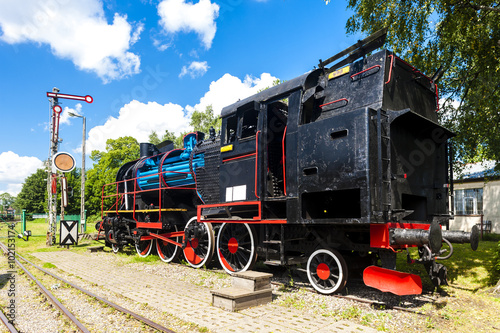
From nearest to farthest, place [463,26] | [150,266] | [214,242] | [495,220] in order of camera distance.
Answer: [463,26]
[214,242]
[150,266]
[495,220]

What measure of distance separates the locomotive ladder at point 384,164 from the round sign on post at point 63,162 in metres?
13.5

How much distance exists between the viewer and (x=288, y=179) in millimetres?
6188

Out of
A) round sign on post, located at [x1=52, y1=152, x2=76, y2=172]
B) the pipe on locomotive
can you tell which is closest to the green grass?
the pipe on locomotive

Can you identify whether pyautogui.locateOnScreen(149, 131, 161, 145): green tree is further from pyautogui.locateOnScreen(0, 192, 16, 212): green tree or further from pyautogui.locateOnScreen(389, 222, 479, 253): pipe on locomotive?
pyautogui.locateOnScreen(389, 222, 479, 253): pipe on locomotive

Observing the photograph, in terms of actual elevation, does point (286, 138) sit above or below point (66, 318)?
above

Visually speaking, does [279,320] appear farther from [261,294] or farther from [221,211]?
[221,211]

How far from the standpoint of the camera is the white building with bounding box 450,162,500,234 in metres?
18.2

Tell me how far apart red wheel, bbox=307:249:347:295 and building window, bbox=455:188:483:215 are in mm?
17101

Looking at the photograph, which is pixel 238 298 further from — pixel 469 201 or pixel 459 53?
pixel 469 201

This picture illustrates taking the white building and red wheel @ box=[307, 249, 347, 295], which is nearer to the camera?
red wheel @ box=[307, 249, 347, 295]

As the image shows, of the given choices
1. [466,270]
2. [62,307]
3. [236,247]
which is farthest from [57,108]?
[466,270]

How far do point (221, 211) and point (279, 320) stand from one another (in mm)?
3461

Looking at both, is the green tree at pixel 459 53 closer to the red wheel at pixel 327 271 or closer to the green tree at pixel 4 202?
the red wheel at pixel 327 271

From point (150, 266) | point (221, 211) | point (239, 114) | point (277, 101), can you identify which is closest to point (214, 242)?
point (221, 211)
